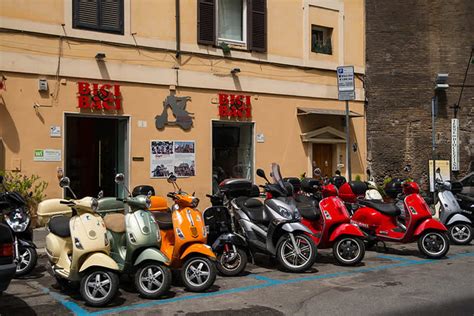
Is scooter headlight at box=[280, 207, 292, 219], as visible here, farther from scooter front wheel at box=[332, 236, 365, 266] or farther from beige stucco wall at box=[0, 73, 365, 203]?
beige stucco wall at box=[0, 73, 365, 203]

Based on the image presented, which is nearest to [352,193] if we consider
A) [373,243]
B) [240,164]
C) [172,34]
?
[373,243]

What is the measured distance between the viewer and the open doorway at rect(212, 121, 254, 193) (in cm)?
1406

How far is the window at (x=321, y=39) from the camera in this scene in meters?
15.5

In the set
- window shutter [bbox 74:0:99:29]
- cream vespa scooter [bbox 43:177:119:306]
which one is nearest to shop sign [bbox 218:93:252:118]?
window shutter [bbox 74:0:99:29]

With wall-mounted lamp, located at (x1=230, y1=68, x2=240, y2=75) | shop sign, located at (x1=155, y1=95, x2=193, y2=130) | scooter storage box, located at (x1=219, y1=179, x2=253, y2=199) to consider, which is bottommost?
scooter storage box, located at (x1=219, y1=179, x2=253, y2=199)

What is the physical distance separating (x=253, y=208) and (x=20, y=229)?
355 centimetres

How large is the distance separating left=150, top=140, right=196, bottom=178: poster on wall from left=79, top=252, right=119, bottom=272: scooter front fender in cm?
661

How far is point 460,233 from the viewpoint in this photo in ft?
34.8

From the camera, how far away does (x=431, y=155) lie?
1638 centimetres

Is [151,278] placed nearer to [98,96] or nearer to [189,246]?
[189,246]

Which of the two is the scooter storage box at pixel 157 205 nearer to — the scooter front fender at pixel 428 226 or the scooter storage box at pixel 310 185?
the scooter storage box at pixel 310 185

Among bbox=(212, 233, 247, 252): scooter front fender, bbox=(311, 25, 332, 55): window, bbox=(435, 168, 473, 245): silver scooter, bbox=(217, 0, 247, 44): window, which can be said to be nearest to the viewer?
bbox=(212, 233, 247, 252): scooter front fender

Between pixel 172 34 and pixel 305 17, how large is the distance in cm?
424

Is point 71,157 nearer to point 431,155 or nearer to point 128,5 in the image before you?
point 128,5
